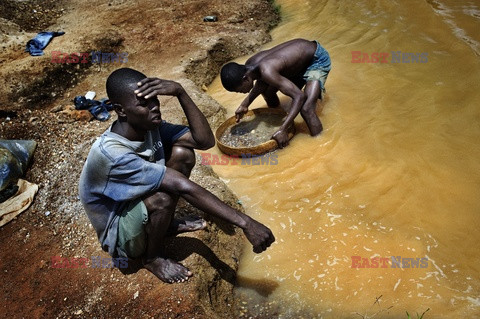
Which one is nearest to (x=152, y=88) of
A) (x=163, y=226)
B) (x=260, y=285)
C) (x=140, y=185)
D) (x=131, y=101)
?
(x=131, y=101)

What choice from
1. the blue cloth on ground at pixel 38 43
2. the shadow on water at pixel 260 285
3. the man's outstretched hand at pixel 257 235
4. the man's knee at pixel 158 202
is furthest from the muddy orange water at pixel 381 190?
the blue cloth on ground at pixel 38 43

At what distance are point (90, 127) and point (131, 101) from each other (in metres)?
2.62

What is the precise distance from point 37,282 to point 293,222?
84.4 inches

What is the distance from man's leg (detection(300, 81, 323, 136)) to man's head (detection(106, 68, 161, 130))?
7.55 feet

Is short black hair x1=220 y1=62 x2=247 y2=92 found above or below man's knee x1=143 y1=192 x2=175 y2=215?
below

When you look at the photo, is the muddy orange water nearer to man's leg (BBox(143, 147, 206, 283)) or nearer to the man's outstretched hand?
man's leg (BBox(143, 147, 206, 283))

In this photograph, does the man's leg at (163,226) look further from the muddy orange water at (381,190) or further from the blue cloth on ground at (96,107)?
the blue cloth on ground at (96,107)

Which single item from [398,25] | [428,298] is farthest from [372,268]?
[398,25]

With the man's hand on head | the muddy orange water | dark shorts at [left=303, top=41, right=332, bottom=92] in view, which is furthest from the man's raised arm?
dark shorts at [left=303, top=41, right=332, bottom=92]

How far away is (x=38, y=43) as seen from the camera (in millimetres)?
5938

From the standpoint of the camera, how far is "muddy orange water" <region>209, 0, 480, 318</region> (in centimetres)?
266

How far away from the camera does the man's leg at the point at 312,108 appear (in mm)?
4117

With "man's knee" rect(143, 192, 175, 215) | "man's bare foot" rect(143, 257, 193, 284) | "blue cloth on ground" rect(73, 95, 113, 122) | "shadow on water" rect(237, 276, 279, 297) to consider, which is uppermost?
"man's knee" rect(143, 192, 175, 215)

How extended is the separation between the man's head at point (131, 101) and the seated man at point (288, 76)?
198 cm
